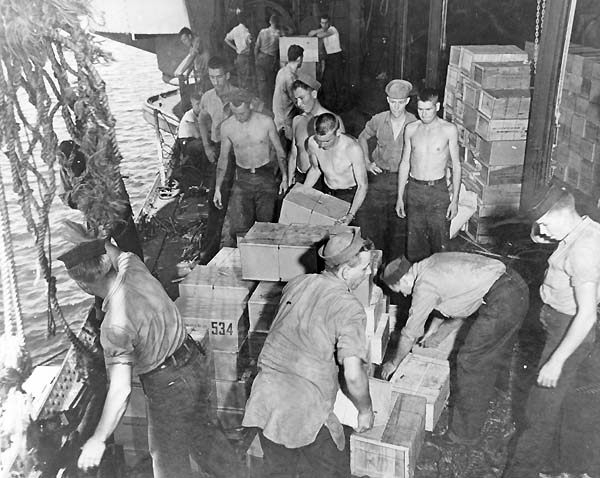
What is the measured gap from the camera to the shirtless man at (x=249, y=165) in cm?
326

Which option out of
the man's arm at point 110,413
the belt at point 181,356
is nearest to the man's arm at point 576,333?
the belt at point 181,356

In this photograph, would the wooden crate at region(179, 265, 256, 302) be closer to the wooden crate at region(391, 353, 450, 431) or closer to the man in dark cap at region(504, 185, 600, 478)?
the wooden crate at region(391, 353, 450, 431)

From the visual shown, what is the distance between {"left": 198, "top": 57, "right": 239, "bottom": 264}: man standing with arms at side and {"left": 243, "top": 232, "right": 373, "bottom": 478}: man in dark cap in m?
0.48

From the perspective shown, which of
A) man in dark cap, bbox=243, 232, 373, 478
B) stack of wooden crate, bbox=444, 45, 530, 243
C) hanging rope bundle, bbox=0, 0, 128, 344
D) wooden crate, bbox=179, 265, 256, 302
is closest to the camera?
hanging rope bundle, bbox=0, 0, 128, 344

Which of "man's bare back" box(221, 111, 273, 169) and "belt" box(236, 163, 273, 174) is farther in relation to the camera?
"belt" box(236, 163, 273, 174)

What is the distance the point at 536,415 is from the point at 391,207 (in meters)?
1.25

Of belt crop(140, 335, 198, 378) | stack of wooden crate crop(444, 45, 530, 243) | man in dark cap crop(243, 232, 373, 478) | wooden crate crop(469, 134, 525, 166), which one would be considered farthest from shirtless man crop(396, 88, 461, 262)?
belt crop(140, 335, 198, 378)

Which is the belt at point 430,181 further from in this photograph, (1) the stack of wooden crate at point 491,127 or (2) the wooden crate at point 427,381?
(2) the wooden crate at point 427,381

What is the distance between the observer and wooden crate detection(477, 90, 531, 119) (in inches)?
139

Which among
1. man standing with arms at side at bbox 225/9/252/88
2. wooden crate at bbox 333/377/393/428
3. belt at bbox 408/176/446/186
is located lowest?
wooden crate at bbox 333/377/393/428

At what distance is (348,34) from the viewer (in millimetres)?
3219

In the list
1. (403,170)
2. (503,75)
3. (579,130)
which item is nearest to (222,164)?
(403,170)

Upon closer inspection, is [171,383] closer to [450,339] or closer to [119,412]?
[119,412]

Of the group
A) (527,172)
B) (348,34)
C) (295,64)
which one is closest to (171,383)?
(295,64)
